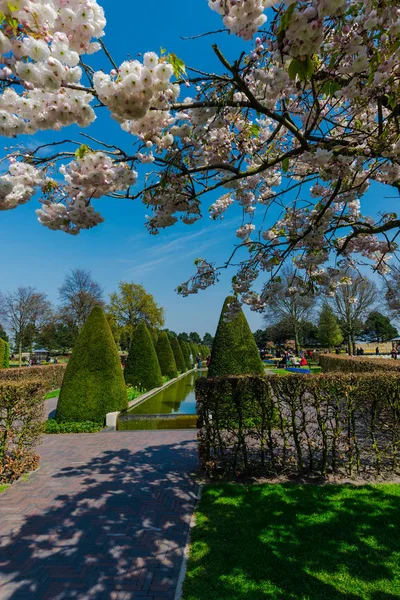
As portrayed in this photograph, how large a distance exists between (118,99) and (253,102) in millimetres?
1263

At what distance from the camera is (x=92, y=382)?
404 inches

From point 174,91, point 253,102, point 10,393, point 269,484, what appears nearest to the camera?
point 174,91

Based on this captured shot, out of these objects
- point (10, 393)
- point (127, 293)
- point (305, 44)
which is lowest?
point (10, 393)

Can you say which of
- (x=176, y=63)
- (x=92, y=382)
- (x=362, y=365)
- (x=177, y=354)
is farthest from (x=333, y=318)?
(x=176, y=63)

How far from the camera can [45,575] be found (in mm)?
3352

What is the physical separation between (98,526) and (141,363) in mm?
11812

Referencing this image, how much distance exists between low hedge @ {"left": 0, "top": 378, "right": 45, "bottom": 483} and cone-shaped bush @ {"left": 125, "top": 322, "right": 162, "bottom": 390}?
9126 mm

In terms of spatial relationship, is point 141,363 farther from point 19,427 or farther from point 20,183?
point 20,183

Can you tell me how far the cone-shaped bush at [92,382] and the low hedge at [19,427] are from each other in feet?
10.5

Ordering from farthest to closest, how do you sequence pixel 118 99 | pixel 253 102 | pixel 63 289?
pixel 63 289 → pixel 253 102 → pixel 118 99

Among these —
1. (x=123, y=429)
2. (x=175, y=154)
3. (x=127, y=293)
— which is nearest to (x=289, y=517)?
(x=175, y=154)

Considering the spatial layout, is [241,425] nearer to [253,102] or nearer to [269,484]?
[269,484]

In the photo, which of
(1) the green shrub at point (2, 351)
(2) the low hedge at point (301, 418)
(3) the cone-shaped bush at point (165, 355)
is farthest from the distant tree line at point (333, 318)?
(1) the green shrub at point (2, 351)

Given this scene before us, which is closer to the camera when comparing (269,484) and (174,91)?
(174,91)
